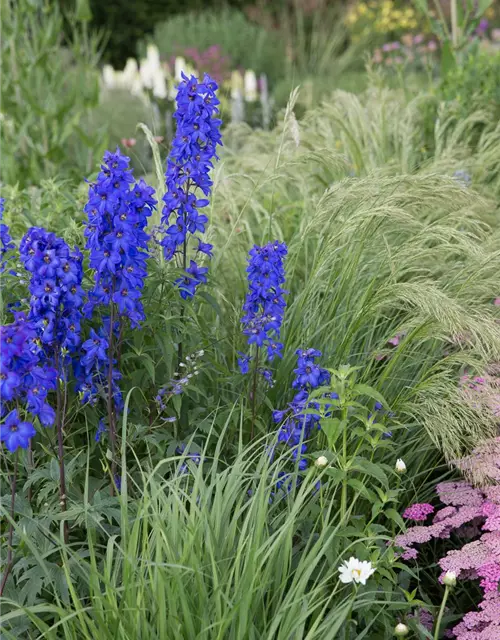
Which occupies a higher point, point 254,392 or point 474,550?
point 254,392

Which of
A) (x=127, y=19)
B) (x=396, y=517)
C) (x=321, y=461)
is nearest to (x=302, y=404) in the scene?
(x=321, y=461)

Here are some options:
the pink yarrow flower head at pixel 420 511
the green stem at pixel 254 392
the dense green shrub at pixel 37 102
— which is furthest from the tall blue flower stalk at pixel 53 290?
the dense green shrub at pixel 37 102

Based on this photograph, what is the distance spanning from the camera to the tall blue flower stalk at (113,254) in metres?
2.15

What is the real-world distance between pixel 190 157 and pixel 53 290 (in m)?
0.68

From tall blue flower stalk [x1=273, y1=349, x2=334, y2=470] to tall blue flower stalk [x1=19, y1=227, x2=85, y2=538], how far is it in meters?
0.68

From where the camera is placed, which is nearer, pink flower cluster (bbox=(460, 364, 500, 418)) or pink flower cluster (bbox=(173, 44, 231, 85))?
pink flower cluster (bbox=(460, 364, 500, 418))

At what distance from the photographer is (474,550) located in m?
2.37

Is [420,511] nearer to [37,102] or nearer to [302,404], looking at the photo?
[302,404]

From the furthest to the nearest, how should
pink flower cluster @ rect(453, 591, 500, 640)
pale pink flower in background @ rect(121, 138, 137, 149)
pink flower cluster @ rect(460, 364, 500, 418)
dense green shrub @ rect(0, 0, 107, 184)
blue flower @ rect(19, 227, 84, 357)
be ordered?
dense green shrub @ rect(0, 0, 107, 184)
pale pink flower in background @ rect(121, 138, 137, 149)
pink flower cluster @ rect(460, 364, 500, 418)
pink flower cluster @ rect(453, 591, 500, 640)
blue flower @ rect(19, 227, 84, 357)

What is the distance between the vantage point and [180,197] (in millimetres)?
2580

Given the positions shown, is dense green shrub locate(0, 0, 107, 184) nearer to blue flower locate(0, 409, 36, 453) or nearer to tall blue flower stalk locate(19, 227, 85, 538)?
tall blue flower stalk locate(19, 227, 85, 538)

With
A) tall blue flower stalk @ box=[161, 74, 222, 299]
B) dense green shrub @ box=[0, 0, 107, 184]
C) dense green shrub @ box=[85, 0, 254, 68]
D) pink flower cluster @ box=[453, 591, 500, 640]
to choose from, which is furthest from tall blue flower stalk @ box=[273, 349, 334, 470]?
dense green shrub @ box=[85, 0, 254, 68]

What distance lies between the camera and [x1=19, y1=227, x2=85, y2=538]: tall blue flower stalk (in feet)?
6.89

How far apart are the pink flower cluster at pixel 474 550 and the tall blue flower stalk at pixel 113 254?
92cm
